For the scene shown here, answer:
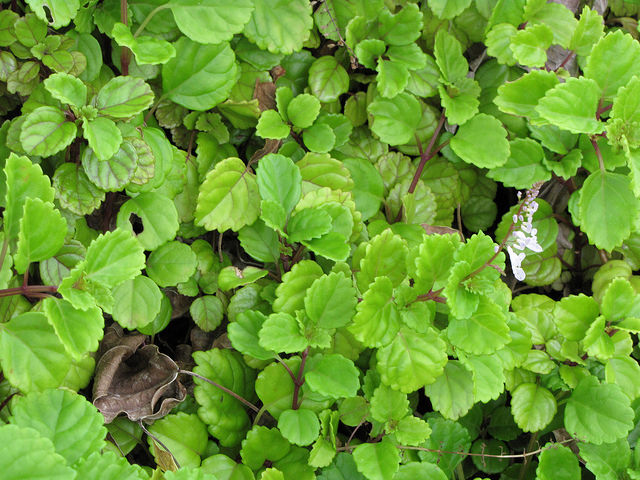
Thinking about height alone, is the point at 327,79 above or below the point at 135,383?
above

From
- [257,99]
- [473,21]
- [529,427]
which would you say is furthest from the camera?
[473,21]

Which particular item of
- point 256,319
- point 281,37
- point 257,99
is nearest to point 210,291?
point 256,319

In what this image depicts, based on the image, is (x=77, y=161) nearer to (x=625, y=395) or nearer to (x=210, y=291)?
(x=210, y=291)

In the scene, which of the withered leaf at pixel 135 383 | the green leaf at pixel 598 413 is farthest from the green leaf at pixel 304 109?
the green leaf at pixel 598 413

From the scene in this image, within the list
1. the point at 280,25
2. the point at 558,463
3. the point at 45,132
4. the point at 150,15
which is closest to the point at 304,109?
the point at 280,25

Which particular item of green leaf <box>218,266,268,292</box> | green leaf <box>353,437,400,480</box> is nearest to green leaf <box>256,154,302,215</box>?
green leaf <box>218,266,268,292</box>

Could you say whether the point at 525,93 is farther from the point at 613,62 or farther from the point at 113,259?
the point at 113,259

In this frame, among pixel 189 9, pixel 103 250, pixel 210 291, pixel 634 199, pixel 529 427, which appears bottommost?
pixel 529 427
